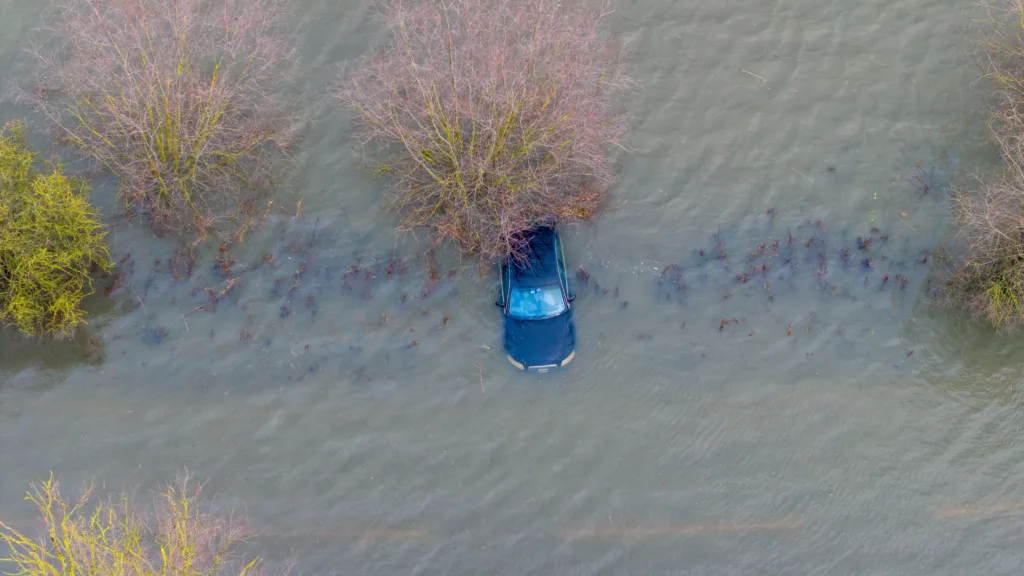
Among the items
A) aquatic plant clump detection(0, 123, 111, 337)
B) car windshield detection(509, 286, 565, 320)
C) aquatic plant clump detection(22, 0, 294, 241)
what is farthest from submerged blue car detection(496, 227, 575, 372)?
aquatic plant clump detection(0, 123, 111, 337)

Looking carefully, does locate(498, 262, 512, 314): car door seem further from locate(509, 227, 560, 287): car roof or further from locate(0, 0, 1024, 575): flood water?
locate(0, 0, 1024, 575): flood water

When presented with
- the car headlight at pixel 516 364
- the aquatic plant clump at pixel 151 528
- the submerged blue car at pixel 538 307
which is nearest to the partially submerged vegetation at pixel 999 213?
the submerged blue car at pixel 538 307

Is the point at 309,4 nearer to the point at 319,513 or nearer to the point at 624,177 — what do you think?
the point at 624,177

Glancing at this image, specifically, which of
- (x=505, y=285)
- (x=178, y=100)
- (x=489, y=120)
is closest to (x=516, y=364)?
(x=505, y=285)

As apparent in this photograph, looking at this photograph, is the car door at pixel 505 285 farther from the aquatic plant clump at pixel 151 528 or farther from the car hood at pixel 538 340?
the aquatic plant clump at pixel 151 528

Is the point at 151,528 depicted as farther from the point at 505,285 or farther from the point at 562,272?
the point at 562,272

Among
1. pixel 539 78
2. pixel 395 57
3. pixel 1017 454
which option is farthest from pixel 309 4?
pixel 1017 454

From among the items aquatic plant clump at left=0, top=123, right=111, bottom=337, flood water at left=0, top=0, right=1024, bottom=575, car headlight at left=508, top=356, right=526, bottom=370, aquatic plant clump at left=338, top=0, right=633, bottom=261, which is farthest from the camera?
car headlight at left=508, top=356, right=526, bottom=370
